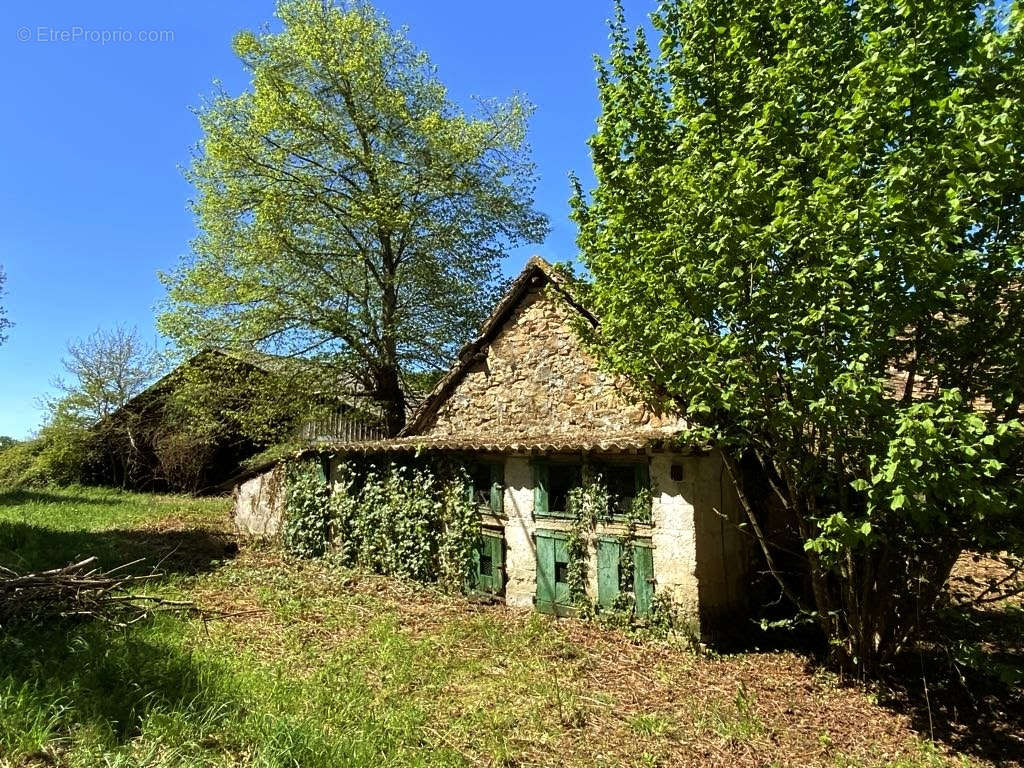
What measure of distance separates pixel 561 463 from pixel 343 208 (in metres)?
10.7

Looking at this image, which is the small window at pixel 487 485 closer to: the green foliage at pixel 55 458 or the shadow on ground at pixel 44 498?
the shadow on ground at pixel 44 498

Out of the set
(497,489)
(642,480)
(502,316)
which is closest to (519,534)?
(497,489)

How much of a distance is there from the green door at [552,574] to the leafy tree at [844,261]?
2.88 metres

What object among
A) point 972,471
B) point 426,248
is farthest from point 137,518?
point 972,471

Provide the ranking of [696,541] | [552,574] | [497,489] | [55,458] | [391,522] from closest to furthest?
[696,541] < [552,574] < [497,489] < [391,522] < [55,458]

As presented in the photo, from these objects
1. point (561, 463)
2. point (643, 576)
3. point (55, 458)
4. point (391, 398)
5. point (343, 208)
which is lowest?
point (643, 576)

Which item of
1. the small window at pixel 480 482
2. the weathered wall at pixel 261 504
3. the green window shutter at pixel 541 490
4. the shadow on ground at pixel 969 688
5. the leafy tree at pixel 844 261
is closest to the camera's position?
the leafy tree at pixel 844 261

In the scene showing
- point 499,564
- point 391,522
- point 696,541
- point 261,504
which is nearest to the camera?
point 696,541

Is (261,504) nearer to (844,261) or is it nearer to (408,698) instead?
(408,698)

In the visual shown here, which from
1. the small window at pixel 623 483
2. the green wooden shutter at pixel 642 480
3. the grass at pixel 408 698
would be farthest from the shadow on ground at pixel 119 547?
the green wooden shutter at pixel 642 480

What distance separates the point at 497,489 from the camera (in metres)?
9.12

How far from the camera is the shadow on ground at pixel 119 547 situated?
1020 cm

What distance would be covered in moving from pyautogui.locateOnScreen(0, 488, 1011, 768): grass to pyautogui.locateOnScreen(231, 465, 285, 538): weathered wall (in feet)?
16.5

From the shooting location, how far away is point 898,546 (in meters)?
5.70
